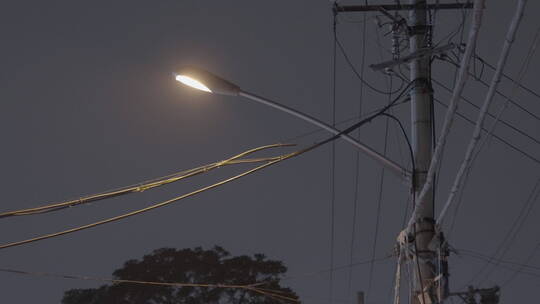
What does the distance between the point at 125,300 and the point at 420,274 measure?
1012 inches

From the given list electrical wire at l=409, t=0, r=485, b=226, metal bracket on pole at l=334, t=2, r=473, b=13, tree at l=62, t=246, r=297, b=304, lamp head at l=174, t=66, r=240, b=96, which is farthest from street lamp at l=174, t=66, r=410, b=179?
tree at l=62, t=246, r=297, b=304

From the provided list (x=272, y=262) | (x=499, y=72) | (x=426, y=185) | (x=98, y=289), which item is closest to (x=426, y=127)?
(x=426, y=185)

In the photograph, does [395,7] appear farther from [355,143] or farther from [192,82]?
[192,82]

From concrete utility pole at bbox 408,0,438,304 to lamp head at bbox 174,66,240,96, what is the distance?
2228 millimetres

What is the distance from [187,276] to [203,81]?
25868 millimetres

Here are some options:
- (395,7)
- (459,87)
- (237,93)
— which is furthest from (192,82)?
(459,87)

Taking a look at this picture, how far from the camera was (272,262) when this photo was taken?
3300cm

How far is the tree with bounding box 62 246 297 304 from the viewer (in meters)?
31.8

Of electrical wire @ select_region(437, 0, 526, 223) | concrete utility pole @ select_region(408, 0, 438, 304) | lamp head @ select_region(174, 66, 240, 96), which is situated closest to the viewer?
electrical wire @ select_region(437, 0, 526, 223)

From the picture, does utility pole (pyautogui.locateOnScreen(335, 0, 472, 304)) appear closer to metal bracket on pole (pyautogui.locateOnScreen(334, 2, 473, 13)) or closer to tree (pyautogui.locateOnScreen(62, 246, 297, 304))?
metal bracket on pole (pyautogui.locateOnScreen(334, 2, 473, 13))

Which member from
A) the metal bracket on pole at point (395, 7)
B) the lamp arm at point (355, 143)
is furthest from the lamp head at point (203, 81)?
the metal bracket on pole at point (395, 7)

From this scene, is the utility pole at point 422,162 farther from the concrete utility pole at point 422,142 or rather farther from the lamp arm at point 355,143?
the lamp arm at point 355,143

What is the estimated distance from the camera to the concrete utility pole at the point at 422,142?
8.54 m

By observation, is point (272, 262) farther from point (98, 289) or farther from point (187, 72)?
point (187, 72)
